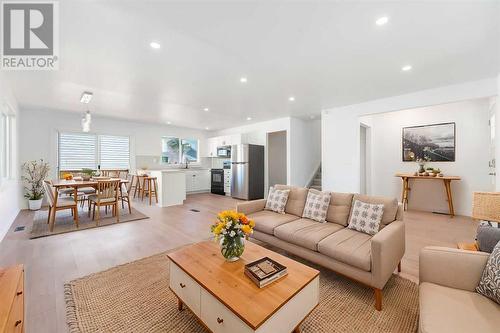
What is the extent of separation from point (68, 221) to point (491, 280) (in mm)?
5797

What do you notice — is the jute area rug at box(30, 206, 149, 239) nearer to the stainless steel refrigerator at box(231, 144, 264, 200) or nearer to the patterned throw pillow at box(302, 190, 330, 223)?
the stainless steel refrigerator at box(231, 144, 264, 200)

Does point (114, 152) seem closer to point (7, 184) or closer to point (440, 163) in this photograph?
point (7, 184)

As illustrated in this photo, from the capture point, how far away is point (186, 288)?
157 cm

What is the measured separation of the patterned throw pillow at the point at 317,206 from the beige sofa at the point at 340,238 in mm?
72

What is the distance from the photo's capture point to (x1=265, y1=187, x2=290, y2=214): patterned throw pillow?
10.3 ft

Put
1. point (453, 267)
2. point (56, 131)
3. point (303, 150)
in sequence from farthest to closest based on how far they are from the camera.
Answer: point (303, 150)
point (56, 131)
point (453, 267)

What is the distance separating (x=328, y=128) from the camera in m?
5.29

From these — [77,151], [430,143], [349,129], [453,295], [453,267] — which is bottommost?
[453,295]

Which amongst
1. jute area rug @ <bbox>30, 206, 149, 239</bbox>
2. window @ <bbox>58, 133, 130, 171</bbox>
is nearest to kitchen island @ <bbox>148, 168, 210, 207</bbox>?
jute area rug @ <bbox>30, 206, 149, 239</bbox>

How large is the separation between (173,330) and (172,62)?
9.73ft

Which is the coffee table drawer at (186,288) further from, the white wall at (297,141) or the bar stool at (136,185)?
the bar stool at (136,185)

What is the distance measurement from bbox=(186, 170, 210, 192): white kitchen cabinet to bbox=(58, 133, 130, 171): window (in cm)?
208

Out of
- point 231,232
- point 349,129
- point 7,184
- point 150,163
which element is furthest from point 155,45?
point 150,163


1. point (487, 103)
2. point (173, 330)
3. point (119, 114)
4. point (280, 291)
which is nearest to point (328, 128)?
point (487, 103)
